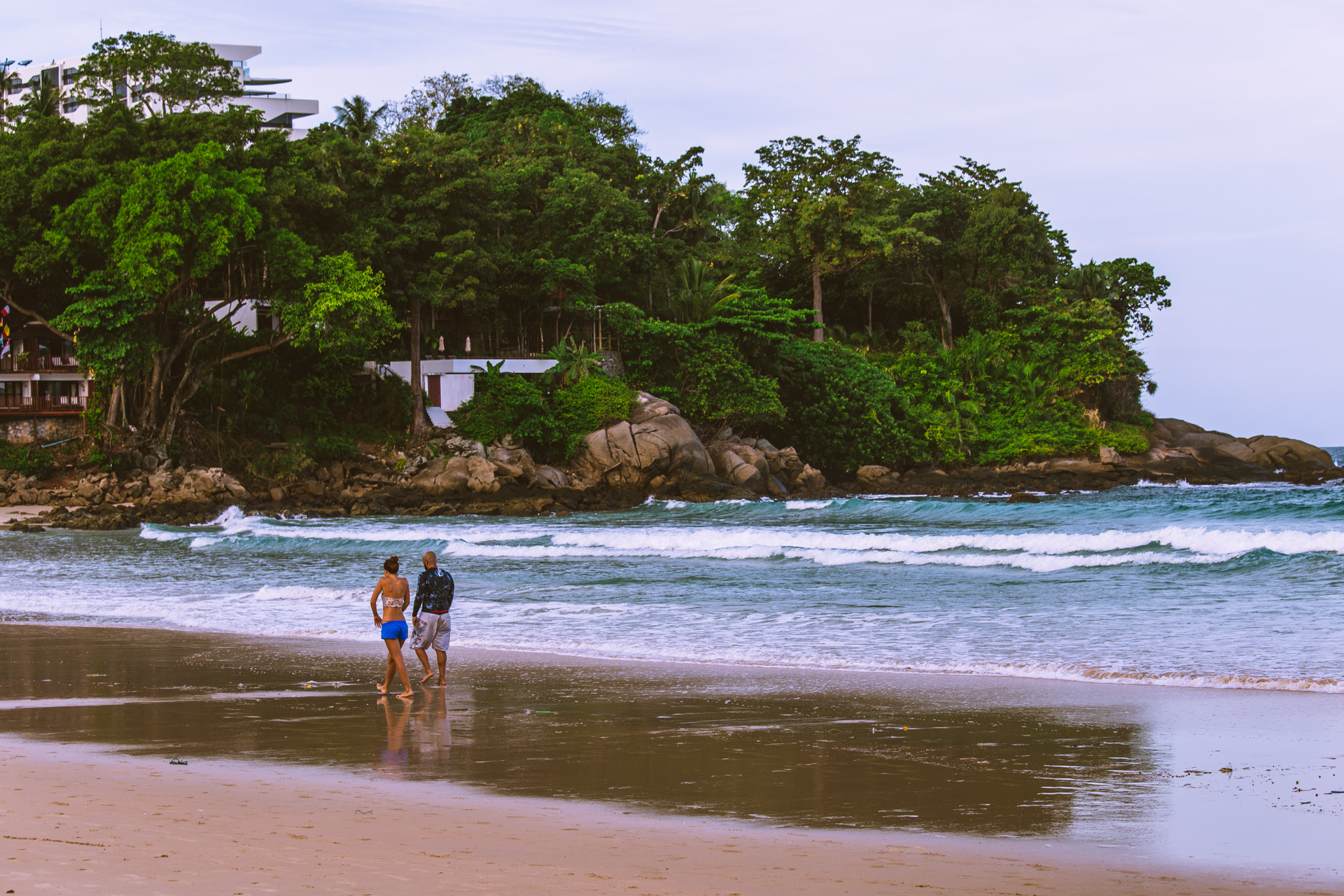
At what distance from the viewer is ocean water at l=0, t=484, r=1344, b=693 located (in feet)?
37.5

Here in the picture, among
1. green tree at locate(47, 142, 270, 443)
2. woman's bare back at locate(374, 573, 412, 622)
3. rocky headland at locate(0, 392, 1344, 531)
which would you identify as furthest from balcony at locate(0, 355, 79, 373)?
woman's bare back at locate(374, 573, 412, 622)

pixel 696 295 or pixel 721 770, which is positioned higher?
pixel 696 295

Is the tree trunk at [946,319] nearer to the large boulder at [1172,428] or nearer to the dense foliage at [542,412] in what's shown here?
the large boulder at [1172,428]

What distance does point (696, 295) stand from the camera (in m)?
41.3

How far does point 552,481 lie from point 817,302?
16.9 meters

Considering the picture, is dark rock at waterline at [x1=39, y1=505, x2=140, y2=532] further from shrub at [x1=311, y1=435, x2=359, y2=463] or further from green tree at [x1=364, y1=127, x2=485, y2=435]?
green tree at [x1=364, y1=127, x2=485, y2=435]

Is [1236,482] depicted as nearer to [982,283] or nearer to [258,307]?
[982,283]

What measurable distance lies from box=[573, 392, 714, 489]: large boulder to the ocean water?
22.0 ft

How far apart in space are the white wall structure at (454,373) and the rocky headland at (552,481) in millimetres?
1883

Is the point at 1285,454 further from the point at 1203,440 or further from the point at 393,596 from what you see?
the point at 393,596

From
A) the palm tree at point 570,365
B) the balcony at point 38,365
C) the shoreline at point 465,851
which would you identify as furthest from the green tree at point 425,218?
the shoreline at point 465,851

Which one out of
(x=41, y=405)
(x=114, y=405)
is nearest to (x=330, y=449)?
(x=114, y=405)

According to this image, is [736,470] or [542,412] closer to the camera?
[542,412]

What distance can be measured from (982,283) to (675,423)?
19957 millimetres
